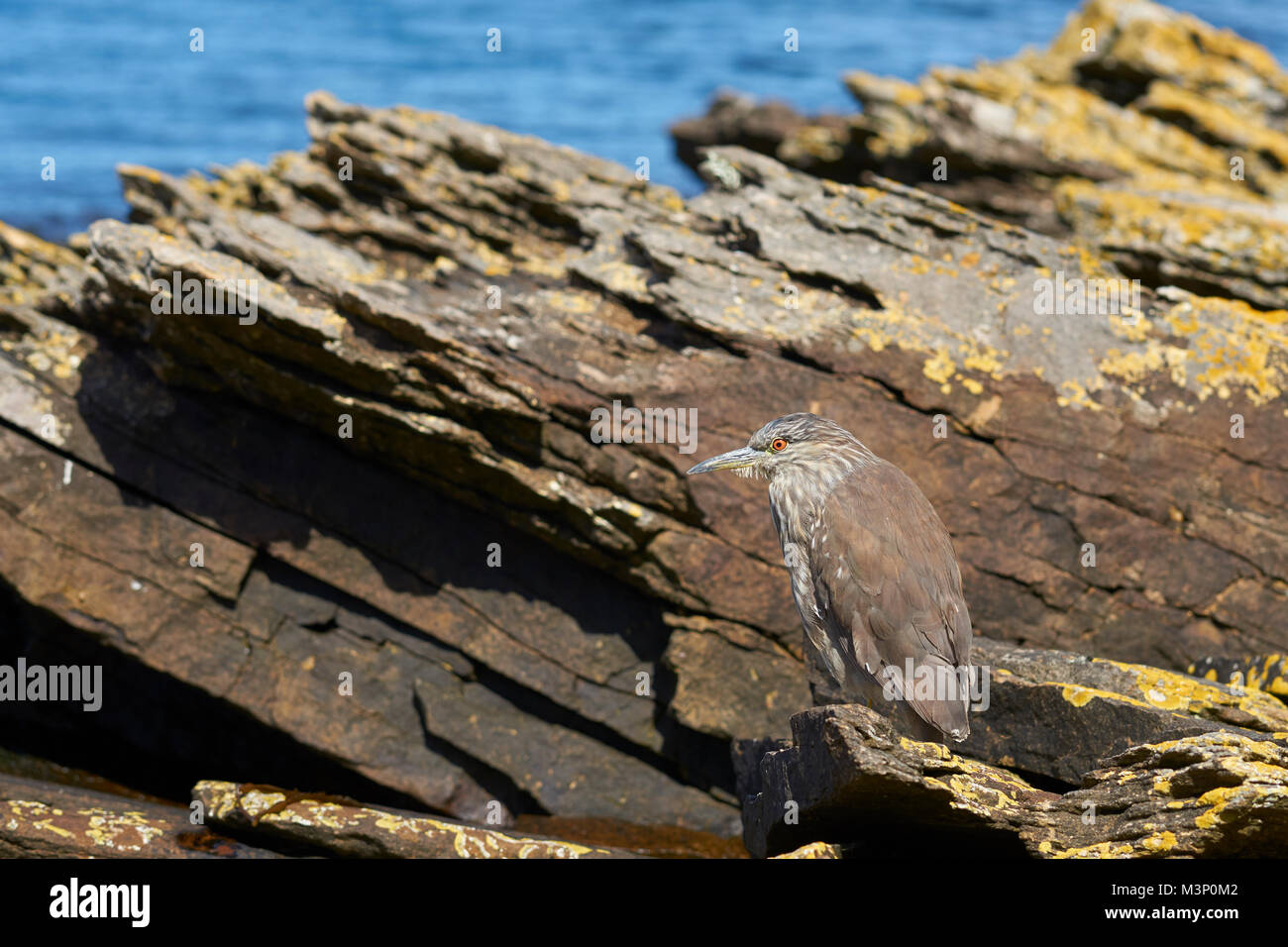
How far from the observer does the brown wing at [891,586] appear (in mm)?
7004

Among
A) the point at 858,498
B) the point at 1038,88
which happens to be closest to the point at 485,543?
the point at 858,498

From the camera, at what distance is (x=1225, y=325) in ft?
33.9

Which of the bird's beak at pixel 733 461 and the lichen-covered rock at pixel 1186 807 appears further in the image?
the bird's beak at pixel 733 461

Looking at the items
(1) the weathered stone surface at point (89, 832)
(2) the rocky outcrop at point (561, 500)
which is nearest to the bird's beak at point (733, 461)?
(2) the rocky outcrop at point (561, 500)

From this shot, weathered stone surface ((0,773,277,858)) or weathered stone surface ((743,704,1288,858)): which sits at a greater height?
weathered stone surface ((743,704,1288,858))

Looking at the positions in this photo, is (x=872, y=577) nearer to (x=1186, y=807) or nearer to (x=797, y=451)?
(x=797, y=451)

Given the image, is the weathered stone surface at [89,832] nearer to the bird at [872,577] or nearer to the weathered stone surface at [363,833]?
the weathered stone surface at [363,833]

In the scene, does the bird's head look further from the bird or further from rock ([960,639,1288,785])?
rock ([960,639,1288,785])

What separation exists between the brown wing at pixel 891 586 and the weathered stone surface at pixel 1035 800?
2.69 ft

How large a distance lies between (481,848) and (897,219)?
695cm

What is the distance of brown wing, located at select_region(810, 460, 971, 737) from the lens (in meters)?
7.00

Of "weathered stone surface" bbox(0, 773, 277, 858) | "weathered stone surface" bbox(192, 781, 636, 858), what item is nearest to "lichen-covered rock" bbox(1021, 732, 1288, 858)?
"weathered stone surface" bbox(192, 781, 636, 858)

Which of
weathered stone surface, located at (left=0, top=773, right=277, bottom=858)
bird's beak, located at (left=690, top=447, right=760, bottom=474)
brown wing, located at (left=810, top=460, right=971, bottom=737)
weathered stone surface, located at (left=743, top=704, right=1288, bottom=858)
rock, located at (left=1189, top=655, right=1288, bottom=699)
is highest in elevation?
bird's beak, located at (left=690, top=447, right=760, bottom=474)

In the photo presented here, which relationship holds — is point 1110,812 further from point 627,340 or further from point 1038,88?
point 1038,88
